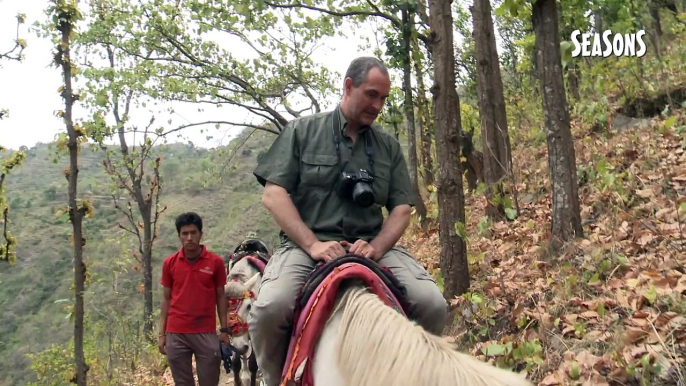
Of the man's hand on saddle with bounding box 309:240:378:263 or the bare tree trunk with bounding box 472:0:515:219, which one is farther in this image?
the bare tree trunk with bounding box 472:0:515:219

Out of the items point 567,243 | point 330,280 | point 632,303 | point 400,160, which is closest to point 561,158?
point 567,243

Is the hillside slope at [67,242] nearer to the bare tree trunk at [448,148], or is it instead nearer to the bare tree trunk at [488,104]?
the bare tree trunk at [488,104]

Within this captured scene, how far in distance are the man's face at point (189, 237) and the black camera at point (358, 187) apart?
2778 millimetres

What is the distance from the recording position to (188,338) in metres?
5.19

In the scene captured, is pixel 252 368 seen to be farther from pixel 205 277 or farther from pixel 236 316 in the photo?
pixel 205 277

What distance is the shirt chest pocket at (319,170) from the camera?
2.89 meters

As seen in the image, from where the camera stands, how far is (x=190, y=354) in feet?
17.2

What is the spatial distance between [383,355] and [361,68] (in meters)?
1.54

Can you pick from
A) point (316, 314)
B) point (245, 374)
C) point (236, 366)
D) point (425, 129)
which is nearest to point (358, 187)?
point (316, 314)

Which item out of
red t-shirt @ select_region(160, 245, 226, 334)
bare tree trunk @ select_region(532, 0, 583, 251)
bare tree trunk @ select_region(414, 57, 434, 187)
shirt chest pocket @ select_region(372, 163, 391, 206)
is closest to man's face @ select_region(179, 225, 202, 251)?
red t-shirt @ select_region(160, 245, 226, 334)

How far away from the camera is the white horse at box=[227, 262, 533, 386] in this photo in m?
1.56

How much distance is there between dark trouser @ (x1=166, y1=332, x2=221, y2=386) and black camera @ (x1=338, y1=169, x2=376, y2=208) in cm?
301

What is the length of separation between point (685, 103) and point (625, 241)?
12.5 feet

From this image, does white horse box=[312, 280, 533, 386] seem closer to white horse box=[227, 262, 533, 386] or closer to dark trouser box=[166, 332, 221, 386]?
white horse box=[227, 262, 533, 386]
